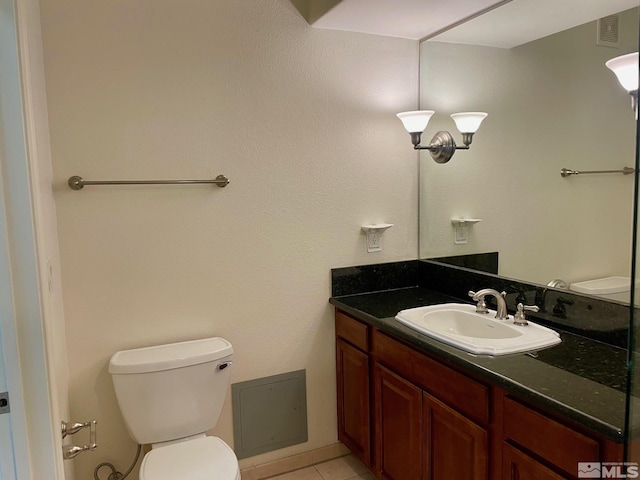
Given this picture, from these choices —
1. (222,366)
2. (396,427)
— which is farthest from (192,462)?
(396,427)

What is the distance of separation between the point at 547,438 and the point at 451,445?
1.50 ft

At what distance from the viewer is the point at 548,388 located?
1.34 m

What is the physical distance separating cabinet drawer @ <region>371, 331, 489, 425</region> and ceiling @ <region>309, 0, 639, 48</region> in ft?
4.68

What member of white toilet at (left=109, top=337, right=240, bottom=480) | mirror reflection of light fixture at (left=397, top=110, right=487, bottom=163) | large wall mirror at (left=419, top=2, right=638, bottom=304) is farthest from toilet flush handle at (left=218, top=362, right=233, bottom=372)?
mirror reflection of light fixture at (left=397, top=110, right=487, bottom=163)

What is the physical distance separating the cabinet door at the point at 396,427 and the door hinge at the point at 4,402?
138 centimetres

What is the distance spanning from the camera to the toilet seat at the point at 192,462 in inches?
66.8

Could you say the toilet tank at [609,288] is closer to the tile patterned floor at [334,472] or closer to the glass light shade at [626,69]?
the glass light shade at [626,69]

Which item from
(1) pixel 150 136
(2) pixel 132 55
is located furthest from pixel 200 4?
(1) pixel 150 136

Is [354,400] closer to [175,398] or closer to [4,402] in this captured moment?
[175,398]

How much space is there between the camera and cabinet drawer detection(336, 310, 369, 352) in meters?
2.21

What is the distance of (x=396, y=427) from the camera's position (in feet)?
6.63

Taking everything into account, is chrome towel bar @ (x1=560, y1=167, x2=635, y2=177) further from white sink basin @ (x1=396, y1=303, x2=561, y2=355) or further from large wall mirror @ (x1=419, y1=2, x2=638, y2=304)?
white sink basin @ (x1=396, y1=303, x2=561, y2=355)

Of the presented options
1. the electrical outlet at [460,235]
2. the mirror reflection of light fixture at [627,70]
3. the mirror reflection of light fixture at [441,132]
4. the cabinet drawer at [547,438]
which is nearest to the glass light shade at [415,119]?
the mirror reflection of light fixture at [441,132]

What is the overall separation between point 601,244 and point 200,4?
6.32 feet
